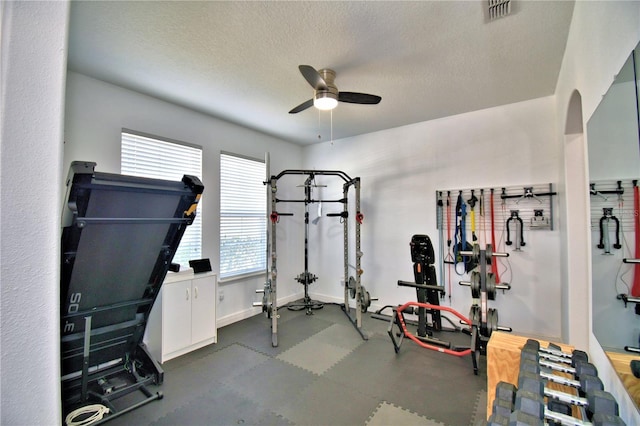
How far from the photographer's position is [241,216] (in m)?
4.40

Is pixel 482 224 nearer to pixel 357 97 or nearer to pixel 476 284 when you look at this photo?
pixel 476 284

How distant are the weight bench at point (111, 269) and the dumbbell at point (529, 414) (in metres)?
2.16

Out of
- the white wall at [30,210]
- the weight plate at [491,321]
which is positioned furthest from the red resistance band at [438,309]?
the white wall at [30,210]

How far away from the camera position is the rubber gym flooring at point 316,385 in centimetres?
217

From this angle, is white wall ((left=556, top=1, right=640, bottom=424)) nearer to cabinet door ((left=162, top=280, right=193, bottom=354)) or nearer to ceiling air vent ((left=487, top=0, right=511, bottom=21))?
ceiling air vent ((left=487, top=0, right=511, bottom=21))

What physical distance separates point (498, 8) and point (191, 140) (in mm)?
3509

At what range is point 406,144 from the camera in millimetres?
4387

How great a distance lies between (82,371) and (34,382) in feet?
7.00

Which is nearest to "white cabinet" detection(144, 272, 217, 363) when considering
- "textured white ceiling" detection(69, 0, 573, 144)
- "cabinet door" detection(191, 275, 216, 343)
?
"cabinet door" detection(191, 275, 216, 343)

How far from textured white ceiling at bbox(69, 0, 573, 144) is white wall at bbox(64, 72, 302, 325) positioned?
0.20 m

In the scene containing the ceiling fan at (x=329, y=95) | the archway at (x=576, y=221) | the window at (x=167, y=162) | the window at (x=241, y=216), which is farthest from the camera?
the window at (x=241, y=216)

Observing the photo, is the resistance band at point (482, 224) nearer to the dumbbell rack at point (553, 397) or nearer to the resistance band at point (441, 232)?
the resistance band at point (441, 232)

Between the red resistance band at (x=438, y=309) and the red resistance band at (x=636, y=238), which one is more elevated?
the red resistance band at (x=636, y=238)

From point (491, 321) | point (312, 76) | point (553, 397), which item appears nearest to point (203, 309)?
point (312, 76)
